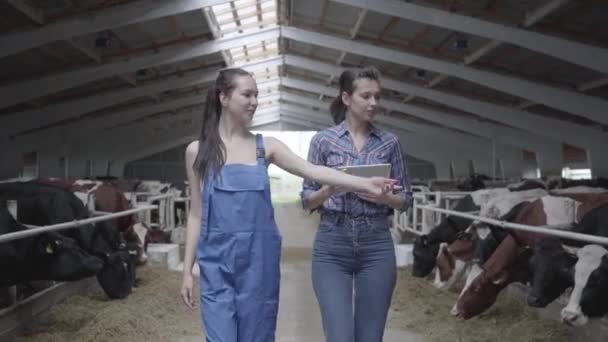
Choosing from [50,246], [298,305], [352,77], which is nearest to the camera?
[352,77]

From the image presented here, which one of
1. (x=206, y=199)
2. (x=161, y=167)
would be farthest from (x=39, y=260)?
(x=161, y=167)

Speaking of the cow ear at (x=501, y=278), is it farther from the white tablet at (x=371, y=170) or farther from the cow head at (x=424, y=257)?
the white tablet at (x=371, y=170)

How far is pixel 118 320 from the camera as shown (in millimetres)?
5750

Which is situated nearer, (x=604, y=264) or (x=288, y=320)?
(x=604, y=264)

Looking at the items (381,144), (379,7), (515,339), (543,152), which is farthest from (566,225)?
(543,152)

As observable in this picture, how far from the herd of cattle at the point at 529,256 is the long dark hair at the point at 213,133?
304 centimetres

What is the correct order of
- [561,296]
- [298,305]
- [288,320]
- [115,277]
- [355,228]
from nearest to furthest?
[355,228]
[561,296]
[288,320]
[298,305]
[115,277]

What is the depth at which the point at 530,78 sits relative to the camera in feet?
45.1

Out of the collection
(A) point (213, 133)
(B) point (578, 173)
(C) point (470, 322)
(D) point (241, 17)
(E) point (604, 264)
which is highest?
(D) point (241, 17)

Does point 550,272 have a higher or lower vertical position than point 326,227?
lower

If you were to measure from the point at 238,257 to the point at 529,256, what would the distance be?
4285 mm

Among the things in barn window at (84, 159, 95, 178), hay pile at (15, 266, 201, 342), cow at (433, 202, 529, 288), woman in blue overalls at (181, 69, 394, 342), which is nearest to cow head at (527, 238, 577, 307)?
cow at (433, 202, 529, 288)

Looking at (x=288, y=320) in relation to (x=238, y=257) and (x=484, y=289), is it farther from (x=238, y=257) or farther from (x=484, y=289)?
(x=238, y=257)

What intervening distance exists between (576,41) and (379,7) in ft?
9.88
